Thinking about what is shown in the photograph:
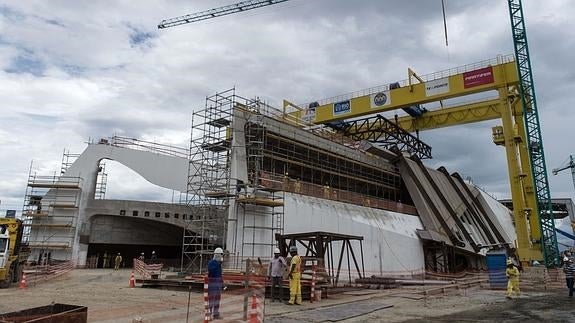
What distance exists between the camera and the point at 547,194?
32.8 meters

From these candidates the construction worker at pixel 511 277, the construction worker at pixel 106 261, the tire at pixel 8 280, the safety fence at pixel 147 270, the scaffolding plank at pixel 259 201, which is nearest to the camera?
the construction worker at pixel 511 277

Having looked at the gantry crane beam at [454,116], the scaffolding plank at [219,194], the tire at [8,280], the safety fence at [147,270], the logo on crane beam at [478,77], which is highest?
the logo on crane beam at [478,77]

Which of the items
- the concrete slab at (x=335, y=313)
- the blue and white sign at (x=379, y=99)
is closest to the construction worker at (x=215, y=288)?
the concrete slab at (x=335, y=313)

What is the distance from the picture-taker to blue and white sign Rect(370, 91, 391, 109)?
112 ft

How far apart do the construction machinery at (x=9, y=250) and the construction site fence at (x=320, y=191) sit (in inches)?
432

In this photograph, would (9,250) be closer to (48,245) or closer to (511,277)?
(48,245)

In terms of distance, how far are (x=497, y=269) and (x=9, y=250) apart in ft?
70.5

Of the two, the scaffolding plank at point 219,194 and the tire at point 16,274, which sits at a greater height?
the scaffolding plank at point 219,194

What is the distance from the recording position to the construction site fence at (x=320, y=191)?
22.9 m

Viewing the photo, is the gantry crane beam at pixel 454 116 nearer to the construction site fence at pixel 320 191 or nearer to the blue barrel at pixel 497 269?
the construction site fence at pixel 320 191

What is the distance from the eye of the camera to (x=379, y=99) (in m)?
34.4

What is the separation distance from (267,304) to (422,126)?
29472mm

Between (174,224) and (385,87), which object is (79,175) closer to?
(174,224)

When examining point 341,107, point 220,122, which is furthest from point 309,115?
point 220,122
